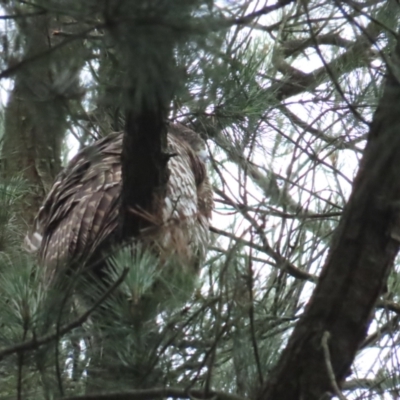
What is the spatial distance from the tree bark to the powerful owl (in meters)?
0.63

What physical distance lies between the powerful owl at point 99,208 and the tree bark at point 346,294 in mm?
631

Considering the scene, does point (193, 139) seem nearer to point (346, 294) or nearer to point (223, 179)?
point (223, 179)

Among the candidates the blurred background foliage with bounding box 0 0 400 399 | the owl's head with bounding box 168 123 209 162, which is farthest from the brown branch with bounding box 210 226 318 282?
the owl's head with bounding box 168 123 209 162

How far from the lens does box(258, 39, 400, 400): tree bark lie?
2109 millimetres

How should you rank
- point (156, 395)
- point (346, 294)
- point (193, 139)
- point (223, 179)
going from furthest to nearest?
point (193, 139) < point (223, 179) < point (156, 395) < point (346, 294)

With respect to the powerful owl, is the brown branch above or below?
below

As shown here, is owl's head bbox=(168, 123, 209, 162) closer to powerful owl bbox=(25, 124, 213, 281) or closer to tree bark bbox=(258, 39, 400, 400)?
powerful owl bbox=(25, 124, 213, 281)

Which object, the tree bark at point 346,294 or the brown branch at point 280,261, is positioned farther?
the brown branch at point 280,261

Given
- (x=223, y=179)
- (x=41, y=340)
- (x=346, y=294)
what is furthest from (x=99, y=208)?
(x=346, y=294)

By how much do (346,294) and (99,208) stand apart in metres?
1.50

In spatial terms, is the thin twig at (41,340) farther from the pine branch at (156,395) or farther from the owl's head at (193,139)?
the owl's head at (193,139)

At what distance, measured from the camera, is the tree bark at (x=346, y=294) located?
83.0 inches

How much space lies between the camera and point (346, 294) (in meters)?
2.20

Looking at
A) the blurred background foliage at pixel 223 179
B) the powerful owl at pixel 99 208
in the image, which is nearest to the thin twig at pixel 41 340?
the blurred background foliage at pixel 223 179
